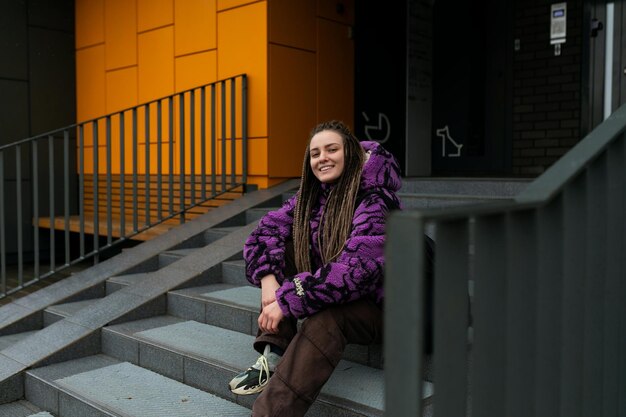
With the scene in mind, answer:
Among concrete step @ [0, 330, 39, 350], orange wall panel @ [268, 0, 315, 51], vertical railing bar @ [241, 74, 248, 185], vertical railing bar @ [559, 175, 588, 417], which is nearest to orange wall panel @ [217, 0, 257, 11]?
orange wall panel @ [268, 0, 315, 51]

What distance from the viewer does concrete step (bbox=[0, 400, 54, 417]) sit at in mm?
2766

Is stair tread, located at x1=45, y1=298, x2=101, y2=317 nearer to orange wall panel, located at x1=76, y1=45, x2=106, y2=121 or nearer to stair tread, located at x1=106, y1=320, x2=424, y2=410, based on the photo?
stair tread, located at x1=106, y1=320, x2=424, y2=410

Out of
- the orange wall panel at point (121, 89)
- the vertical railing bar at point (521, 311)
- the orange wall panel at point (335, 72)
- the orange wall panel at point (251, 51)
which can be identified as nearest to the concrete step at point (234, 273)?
the orange wall panel at point (251, 51)

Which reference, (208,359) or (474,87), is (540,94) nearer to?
(474,87)

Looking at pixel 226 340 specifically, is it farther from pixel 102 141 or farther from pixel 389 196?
pixel 102 141

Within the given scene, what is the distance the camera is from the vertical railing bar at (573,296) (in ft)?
4.84

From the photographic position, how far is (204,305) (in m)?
3.22

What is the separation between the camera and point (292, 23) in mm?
5160

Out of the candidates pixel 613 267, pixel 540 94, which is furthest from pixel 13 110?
pixel 613 267

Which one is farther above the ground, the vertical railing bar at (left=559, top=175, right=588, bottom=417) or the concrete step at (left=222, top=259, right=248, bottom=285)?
the vertical railing bar at (left=559, top=175, right=588, bottom=417)

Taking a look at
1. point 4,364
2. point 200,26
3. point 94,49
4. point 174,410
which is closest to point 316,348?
point 174,410

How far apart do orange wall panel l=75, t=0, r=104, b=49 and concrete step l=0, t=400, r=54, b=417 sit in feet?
15.3

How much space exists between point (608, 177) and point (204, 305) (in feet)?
7.05

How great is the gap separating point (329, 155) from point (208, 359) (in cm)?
102
